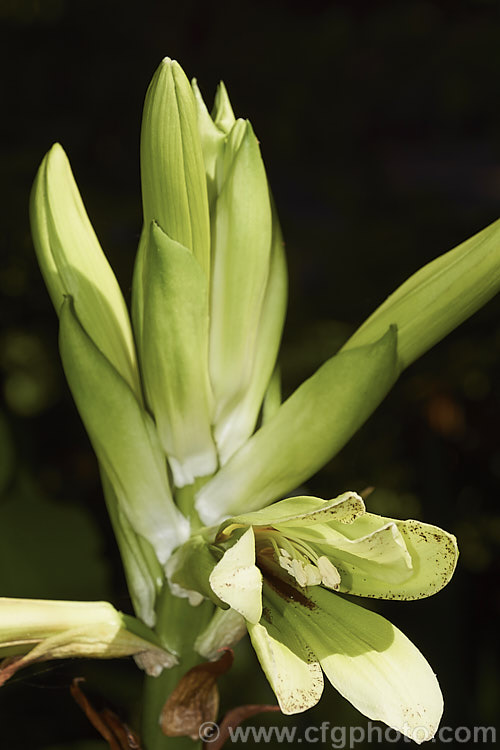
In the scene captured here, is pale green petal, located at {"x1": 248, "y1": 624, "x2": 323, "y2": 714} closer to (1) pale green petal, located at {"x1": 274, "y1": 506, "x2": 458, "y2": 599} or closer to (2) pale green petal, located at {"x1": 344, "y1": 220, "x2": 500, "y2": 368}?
(1) pale green petal, located at {"x1": 274, "y1": 506, "x2": 458, "y2": 599}

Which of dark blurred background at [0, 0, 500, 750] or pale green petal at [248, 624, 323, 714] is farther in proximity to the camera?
dark blurred background at [0, 0, 500, 750]

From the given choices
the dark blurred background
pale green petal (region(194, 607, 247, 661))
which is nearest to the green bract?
pale green petal (region(194, 607, 247, 661))

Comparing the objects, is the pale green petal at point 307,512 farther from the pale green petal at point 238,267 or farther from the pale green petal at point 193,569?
the pale green petal at point 238,267

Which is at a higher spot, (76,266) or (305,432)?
(76,266)

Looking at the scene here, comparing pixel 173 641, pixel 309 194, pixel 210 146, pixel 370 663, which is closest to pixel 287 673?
pixel 370 663

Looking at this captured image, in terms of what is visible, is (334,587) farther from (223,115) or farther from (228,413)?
(223,115)

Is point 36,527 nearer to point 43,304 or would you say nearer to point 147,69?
point 43,304
